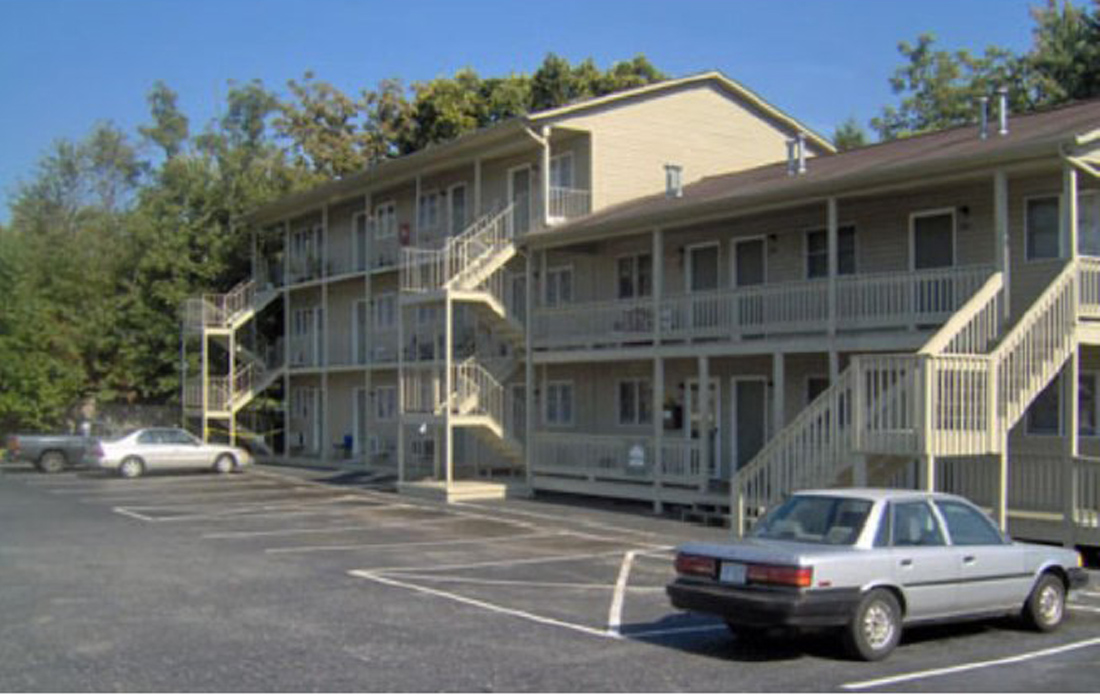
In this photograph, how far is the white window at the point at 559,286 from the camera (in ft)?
93.5

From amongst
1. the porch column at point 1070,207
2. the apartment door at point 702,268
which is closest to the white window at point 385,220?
the apartment door at point 702,268

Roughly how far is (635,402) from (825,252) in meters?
6.02

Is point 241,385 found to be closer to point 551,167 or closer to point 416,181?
point 416,181

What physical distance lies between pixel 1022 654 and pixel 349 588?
717 cm

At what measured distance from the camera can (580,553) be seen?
55.4 feet

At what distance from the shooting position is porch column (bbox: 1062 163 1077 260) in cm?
1656

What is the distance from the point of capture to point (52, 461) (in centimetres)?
3609

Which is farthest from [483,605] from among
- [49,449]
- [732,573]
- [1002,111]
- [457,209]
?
[49,449]

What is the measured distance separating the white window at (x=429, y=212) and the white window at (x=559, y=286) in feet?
17.5

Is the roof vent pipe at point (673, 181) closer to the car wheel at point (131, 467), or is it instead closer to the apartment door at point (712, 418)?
the apartment door at point (712, 418)

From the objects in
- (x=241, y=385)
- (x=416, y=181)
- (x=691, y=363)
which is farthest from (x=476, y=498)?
(x=241, y=385)

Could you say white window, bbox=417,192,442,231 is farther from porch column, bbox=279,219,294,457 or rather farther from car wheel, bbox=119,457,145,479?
car wheel, bbox=119,457,145,479

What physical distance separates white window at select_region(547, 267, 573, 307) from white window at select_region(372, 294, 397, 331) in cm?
778

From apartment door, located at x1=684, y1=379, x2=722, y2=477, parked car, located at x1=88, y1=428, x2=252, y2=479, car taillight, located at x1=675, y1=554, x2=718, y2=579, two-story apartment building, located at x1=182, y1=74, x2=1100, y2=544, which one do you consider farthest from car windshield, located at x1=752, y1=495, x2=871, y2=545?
parked car, located at x1=88, y1=428, x2=252, y2=479
